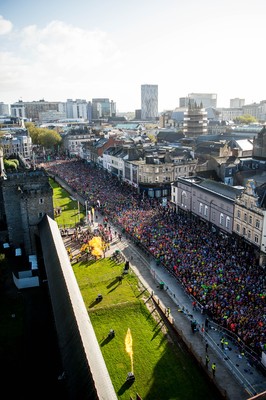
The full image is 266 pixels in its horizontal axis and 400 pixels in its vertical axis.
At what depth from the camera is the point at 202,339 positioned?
89.5 ft

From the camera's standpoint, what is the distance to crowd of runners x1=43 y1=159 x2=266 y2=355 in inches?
1090

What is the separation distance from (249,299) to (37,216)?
26004mm

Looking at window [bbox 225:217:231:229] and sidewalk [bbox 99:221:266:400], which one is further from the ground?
window [bbox 225:217:231:229]

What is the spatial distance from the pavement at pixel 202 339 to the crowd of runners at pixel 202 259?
3.12ft

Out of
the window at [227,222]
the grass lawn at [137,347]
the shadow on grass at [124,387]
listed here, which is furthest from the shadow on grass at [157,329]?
the window at [227,222]

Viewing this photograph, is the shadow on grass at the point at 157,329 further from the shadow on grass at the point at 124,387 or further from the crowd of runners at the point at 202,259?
the shadow on grass at the point at 124,387

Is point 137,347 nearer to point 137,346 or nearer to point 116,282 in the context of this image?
point 137,346

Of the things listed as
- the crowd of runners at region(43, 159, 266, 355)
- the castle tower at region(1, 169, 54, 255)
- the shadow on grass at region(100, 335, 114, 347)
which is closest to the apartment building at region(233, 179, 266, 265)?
the crowd of runners at region(43, 159, 266, 355)

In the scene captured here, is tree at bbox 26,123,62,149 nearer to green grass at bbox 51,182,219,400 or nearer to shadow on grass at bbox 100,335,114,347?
green grass at bbox 51,182,219,400

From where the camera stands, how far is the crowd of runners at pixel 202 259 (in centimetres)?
2769

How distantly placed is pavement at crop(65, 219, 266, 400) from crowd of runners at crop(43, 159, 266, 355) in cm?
95

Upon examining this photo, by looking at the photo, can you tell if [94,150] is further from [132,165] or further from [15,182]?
[15,182]

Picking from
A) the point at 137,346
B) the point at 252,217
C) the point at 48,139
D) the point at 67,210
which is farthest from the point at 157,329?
the point at 48,139

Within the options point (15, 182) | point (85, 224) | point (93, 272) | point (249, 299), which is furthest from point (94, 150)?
point (249, 299)
